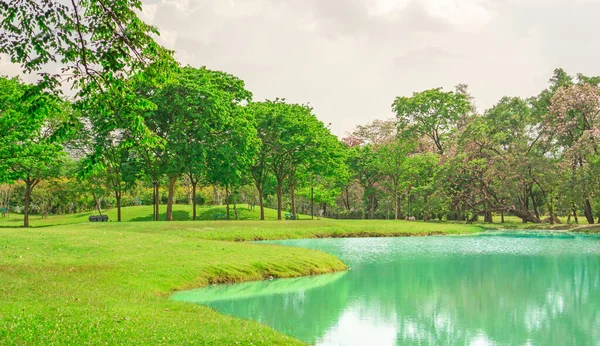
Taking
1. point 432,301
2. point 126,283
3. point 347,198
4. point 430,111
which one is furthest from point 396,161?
point 126,283

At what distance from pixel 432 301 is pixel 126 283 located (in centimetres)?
1322

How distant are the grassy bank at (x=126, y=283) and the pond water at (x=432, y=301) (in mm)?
1736

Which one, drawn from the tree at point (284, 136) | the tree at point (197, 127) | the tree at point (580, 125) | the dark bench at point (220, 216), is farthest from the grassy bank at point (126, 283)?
the tree at point (580, 125)

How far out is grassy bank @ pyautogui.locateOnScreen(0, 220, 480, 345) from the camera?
38.7 feet

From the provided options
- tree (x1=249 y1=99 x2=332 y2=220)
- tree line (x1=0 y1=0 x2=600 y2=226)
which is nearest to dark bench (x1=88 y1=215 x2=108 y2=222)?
tree line (x1=0 y1=0 x2=600 y2=226)

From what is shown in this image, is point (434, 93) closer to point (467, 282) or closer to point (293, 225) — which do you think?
point (293, 225)

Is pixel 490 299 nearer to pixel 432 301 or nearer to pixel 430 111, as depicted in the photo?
pixel 432 301

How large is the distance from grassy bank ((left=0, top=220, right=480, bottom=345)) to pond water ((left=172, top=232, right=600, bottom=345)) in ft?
5.69

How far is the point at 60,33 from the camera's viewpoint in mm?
14211

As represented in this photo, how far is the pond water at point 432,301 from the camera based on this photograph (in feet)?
54.8

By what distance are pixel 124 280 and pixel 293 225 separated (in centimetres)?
3461

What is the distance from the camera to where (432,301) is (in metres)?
22.0

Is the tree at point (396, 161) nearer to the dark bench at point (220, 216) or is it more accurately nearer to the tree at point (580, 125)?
the tree at point (580, 125)

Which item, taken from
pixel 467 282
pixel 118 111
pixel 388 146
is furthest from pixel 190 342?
pixel 388 146
